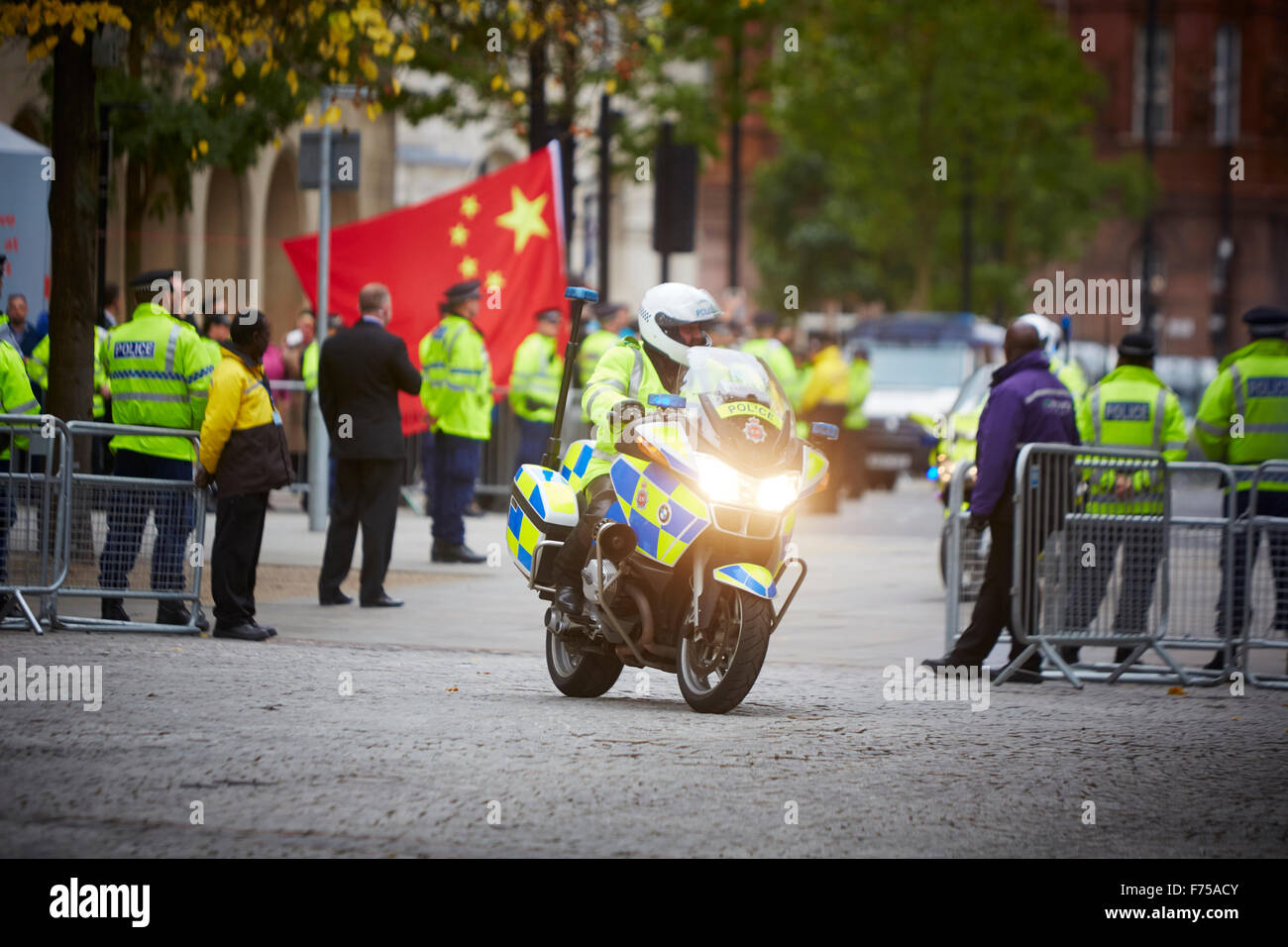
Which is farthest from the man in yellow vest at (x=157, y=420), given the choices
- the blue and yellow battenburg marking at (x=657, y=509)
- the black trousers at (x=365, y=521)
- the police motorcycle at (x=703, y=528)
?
the blue and yellow battenburg marking at (x=657, y=509)

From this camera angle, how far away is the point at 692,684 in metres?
8.66

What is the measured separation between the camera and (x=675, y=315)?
879cm

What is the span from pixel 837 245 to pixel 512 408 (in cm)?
4224

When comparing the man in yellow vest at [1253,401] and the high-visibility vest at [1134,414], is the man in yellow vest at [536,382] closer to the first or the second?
the high-visibility vest at [1134,414]

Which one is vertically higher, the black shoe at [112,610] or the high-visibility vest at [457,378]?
the high-visibility vest at [457,378]

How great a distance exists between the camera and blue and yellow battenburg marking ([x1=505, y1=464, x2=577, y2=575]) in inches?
362

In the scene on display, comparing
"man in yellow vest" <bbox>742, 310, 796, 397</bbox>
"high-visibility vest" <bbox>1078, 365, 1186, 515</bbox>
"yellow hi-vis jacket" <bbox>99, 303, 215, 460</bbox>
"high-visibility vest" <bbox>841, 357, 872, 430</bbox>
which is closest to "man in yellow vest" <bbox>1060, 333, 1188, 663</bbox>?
"high-visibility vest" <bbox>1078, 365, 1186, 515</bbox>

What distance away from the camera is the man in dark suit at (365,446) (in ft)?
42.8

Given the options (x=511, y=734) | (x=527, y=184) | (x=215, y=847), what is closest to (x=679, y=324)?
(x=511, y=734)

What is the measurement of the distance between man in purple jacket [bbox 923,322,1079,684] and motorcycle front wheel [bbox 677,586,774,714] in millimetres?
2224

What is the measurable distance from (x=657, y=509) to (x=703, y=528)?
0.25 meters

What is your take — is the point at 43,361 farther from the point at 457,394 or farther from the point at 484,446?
the point at 484,446

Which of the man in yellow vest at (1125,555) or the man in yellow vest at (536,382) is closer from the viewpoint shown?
the man in yellow vest at (1125,555)

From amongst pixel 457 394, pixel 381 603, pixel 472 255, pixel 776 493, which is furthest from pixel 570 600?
pixel 472 255
